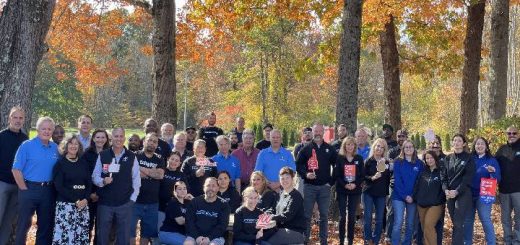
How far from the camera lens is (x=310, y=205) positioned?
8.99 m

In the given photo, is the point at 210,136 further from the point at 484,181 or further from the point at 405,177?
the point at 484,181

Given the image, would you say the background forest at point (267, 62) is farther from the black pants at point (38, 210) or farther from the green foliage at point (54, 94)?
the black pants at point (38, 210)

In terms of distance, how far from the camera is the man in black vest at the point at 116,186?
7262 millimetres

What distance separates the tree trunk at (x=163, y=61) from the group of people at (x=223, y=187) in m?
2.41

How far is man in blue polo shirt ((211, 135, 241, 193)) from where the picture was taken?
872 centimetres

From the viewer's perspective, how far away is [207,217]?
7.22 m

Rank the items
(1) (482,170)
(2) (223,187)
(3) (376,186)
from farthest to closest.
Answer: (3) (376,186) < (1) (482,170) < (2) (223,187)

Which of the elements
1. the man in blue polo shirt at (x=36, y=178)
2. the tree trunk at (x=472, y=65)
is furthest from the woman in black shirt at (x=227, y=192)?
the tree trunk at (x=472, y=65)

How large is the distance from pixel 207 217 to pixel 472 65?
1072 centimetres

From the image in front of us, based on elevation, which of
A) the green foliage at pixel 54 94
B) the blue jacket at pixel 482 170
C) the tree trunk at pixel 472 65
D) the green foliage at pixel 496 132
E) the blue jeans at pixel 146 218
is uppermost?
the green foliage at pixel 54 94

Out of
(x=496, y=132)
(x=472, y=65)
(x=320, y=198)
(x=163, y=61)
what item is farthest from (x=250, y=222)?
(x=472, y=65)

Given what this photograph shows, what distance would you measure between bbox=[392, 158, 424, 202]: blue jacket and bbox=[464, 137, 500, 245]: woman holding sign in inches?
33.0

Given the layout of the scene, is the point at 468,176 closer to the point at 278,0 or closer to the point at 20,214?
the point at 20,214

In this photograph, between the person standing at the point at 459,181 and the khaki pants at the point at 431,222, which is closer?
the person standing at the point at 459,181
